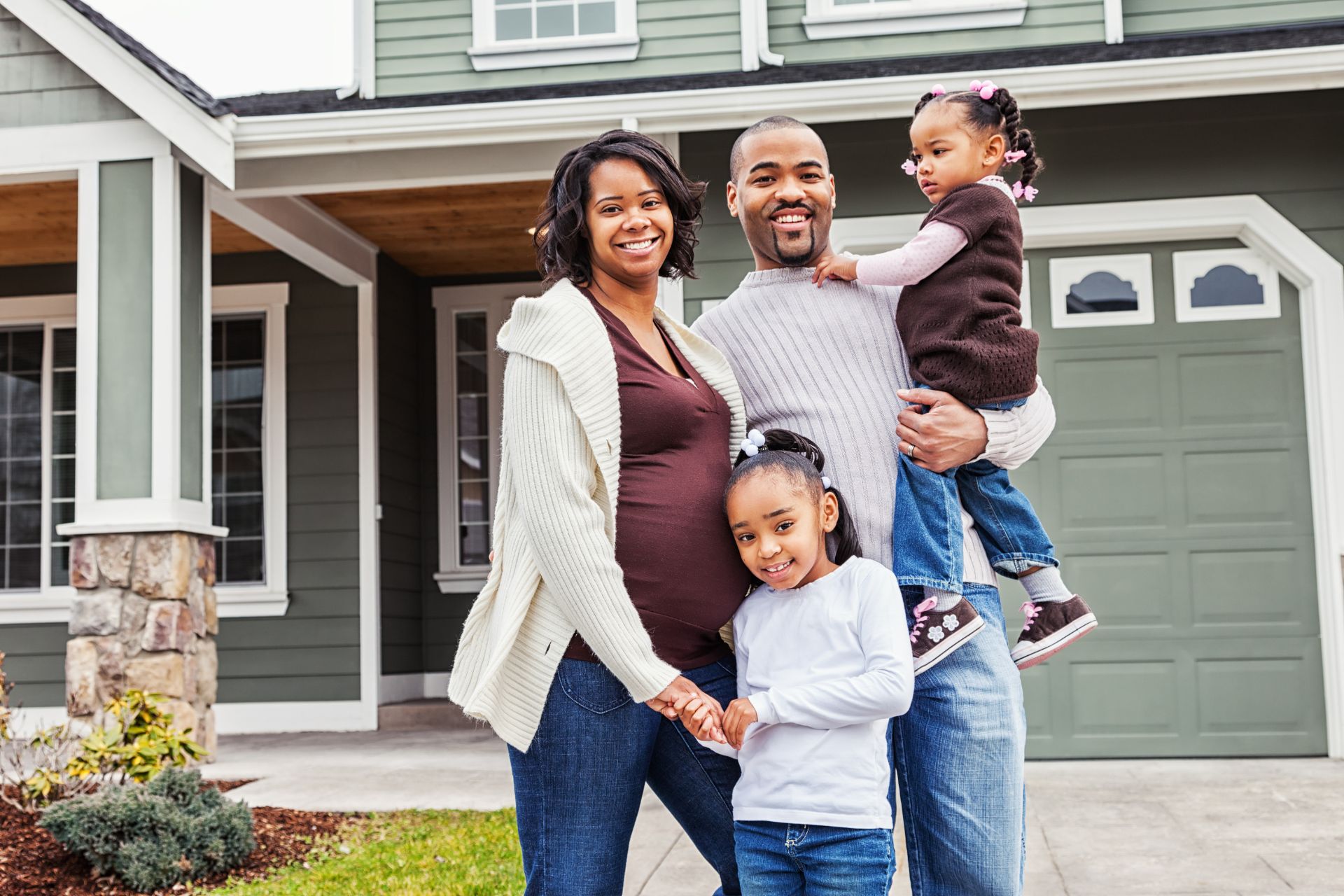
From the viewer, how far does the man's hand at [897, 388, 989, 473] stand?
2066 mm

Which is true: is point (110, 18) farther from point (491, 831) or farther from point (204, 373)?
point (491, 831)

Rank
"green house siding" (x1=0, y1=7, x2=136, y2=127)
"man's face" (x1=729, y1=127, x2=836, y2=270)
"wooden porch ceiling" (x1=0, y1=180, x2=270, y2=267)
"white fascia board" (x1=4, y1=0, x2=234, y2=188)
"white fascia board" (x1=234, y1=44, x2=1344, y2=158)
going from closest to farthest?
"man's face" (x1=729, y1=127, x2=836, y2=270) < "white fascia board" (x1=234, y1=44, x2=1344, y2=158) < "white fascia board" (x1=4, y1=0, x2=234, y2=188) < "green house siding" (x1=0, y1=7, x2=136, y2=127) < "wooden porch ceiling" (x1=0, y1=180, x2=270, y2=267)

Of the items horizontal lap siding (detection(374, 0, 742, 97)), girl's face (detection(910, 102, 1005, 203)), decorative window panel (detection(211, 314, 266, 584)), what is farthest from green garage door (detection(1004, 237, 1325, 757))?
decorative window panel (detection(211, 314, 266, 584))

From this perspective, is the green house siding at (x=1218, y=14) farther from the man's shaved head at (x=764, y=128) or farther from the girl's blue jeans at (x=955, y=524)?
the girl's blue jeans at (x=955, y=524)

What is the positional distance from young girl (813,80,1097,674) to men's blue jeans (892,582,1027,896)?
5cm

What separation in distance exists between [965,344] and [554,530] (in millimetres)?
757

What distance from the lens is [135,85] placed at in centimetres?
635

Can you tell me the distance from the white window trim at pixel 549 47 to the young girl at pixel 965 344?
4935 mm

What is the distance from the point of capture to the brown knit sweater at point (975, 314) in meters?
2.14

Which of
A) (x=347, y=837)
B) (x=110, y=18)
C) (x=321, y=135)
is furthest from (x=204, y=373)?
(x=347, y=837)

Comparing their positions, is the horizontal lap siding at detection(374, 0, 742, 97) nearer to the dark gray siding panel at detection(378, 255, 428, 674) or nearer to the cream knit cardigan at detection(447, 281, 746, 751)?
the dark gray siding panel at detection(378, 255, 428, 674)

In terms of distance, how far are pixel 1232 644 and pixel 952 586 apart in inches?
185

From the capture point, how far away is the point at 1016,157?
2.34 metres

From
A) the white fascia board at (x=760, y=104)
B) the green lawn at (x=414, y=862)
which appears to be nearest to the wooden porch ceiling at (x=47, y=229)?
the white fascia board at (x=760, y=104)
